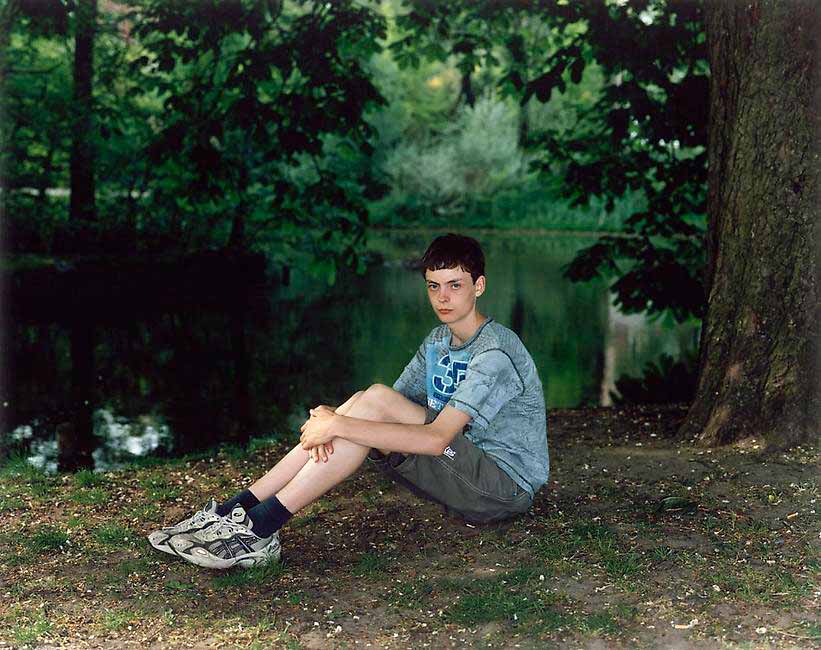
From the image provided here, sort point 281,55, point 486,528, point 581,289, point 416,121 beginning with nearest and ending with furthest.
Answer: point 486,528 → point 281,55 → point 581,289 → point 416,121

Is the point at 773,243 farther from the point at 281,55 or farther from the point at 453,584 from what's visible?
the point at 281,55

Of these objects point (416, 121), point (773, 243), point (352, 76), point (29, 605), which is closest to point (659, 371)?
point (352, 76)

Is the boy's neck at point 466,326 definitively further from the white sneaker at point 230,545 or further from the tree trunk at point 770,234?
the tree trunk at point 770,234

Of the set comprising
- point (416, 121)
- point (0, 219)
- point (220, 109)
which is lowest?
point (0, 219)

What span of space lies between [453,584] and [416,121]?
3917 centimetres

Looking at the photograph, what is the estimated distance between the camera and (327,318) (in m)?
17.4

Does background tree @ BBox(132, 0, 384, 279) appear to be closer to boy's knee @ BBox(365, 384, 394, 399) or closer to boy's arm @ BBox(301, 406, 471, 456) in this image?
boy's knee @ BBox(365, 384, 394, 399)

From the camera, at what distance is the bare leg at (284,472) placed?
4.28 meters

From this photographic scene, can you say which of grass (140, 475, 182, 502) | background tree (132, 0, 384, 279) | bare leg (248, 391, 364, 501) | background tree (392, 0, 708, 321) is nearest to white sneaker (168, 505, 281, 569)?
bare leg (248, 391, 364, 501)

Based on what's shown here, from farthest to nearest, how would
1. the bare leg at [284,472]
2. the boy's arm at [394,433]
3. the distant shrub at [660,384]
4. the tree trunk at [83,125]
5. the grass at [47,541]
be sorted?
the tree trunk at [83,125]
the distant shrub at [660,384]
the grass at [47,541]
the bare leg at [284,472]
the boy's arm at [394,433]

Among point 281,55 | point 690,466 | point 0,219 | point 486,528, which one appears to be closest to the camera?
point 486,528

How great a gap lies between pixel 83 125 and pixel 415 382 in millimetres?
13409

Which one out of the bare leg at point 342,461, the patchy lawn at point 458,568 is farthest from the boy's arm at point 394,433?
the patchy lawn at point 458,568

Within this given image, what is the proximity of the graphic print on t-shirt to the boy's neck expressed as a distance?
7cm
